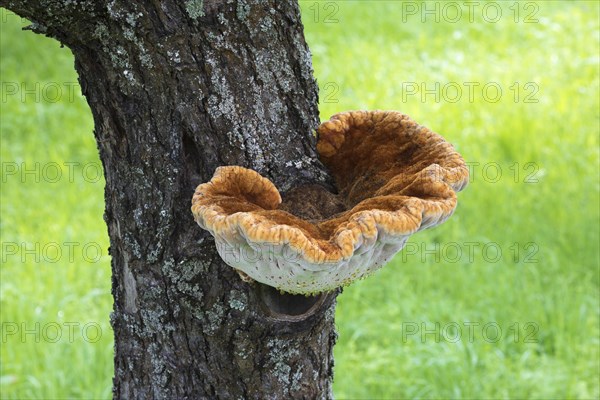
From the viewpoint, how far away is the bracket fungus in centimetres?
154

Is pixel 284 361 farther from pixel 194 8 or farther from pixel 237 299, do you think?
pixel 194 8

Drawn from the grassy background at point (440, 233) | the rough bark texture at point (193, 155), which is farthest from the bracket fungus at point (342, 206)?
the grassy background at point (440, 233)

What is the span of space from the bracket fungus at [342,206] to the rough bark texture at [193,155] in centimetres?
11

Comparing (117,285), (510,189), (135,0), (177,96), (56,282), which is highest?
(510,189)

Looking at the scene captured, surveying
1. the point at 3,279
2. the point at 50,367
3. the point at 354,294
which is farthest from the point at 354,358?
the point at 3,279

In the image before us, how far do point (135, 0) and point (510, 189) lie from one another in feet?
13.4

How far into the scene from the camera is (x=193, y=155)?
6.67 ft

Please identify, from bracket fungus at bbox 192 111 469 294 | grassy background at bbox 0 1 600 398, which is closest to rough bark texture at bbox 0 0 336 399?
bracket fungus at bbox 192 111 469 294

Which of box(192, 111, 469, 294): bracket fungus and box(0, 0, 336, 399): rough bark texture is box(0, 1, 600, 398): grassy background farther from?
box(192, 111, 469, 294): bracket fungus

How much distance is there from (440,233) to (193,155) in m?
3.50

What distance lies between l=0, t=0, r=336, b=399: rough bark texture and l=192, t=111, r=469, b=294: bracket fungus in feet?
0.37

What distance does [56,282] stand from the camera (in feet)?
15.5

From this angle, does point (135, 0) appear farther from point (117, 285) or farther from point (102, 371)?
point (102, 371)

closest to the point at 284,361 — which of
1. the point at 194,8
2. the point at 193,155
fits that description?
the point at 193,155
